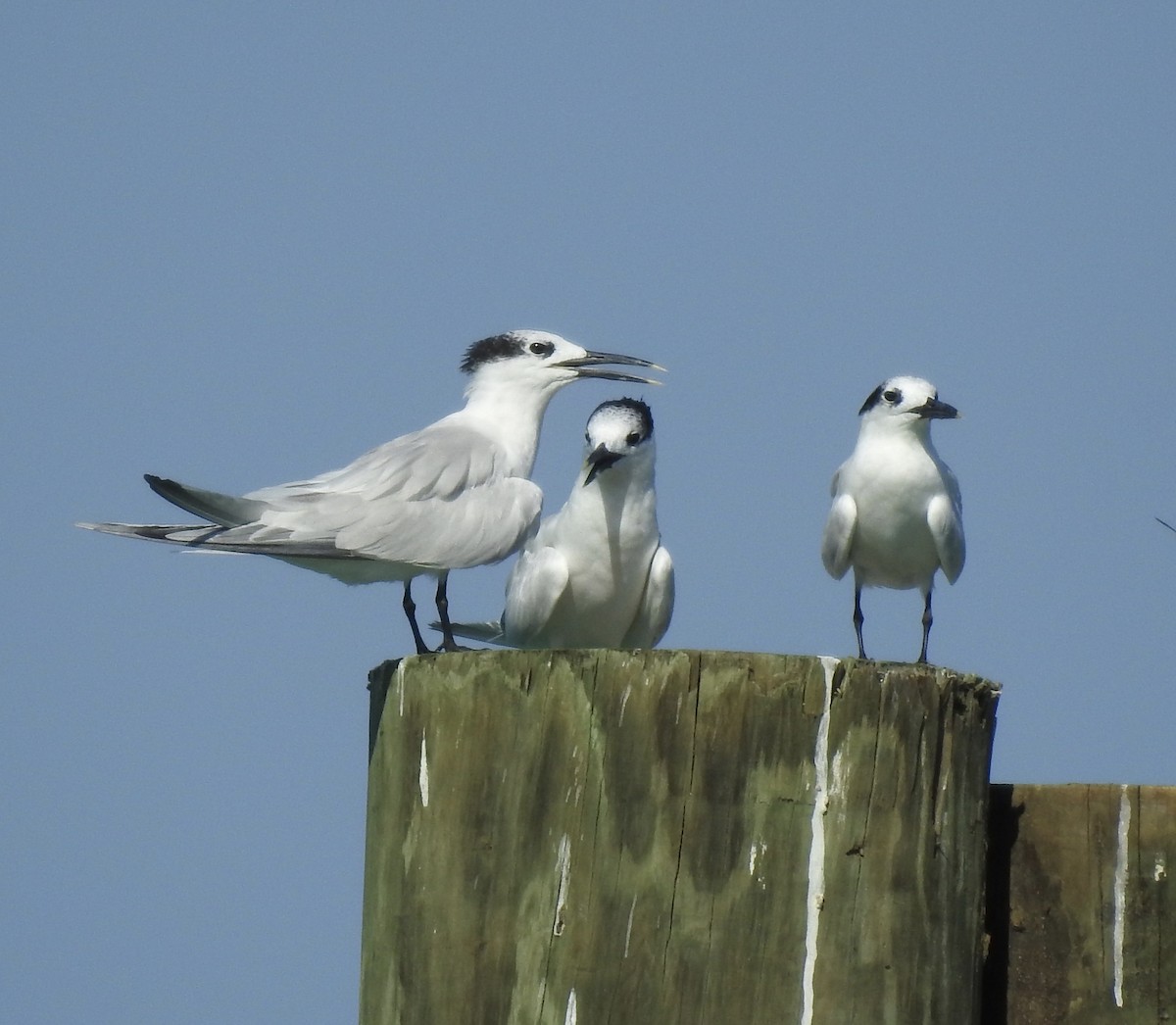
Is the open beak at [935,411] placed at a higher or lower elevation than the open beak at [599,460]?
higher

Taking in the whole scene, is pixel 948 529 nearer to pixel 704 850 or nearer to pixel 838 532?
pixel 838 532

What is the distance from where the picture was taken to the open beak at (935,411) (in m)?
8.29

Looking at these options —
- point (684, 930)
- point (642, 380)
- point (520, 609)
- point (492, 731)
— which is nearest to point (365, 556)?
point (520, 609)

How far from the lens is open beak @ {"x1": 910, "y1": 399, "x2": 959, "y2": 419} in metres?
8.29

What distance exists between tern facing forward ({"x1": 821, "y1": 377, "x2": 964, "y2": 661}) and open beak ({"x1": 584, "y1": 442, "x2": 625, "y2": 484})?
2.12 meters

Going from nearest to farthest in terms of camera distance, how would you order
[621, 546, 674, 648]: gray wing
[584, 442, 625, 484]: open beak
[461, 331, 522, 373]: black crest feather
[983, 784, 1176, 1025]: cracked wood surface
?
[983, 784, 1176, 1025]: cracked wood surface, [584, 442, 625, 484]: open beak, [621, 546, 674, 648]: gray wing, [461, 331, 522, 373]: black crest feather

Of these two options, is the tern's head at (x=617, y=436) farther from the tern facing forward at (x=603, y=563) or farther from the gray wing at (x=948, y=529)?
the gray wing at (x=948, y=529)

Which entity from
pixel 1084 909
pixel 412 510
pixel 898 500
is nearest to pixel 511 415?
pixel 412 510

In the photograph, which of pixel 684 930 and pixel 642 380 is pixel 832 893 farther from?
pixel 642 380

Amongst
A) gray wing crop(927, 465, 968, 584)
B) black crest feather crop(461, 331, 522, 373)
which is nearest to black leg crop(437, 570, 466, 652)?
black crest feather crop(461, 331, 522, 373)

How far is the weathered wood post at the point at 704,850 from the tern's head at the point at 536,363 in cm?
416

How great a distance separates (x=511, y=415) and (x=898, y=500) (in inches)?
81.5

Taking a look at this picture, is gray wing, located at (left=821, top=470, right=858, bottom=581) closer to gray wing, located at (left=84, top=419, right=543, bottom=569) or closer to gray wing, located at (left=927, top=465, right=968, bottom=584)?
gray wing, located at (left=927, top=465, right=968, bottom=584)

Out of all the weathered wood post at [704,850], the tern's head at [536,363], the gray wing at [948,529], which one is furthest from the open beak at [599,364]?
the weathered wood post at [704,850]
